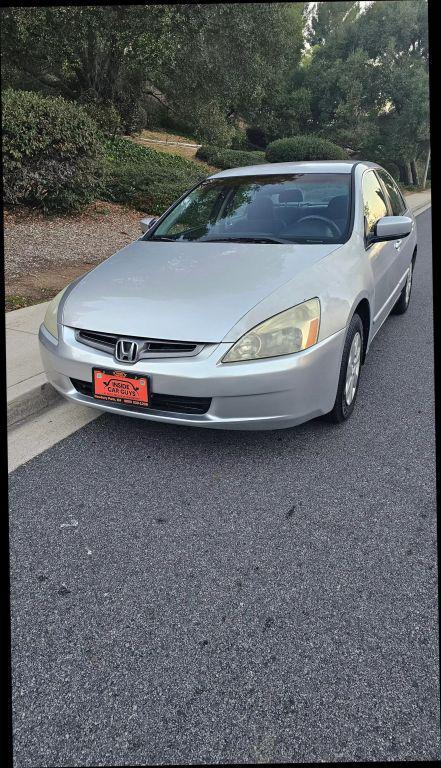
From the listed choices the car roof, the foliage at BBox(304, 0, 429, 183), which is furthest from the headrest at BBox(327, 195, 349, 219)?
Answer: the foliage at BBox(304, 0, 429, 183)

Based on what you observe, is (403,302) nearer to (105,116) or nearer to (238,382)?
(238,382)

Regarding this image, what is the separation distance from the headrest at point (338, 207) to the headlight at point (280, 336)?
3.99 ft

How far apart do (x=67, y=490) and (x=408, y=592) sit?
5.33 ft

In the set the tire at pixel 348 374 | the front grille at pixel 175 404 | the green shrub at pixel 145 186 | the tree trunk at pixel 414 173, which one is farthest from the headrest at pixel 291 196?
the tree trunk at pixel 414 173

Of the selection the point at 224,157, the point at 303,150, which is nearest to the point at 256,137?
the point at 303,150

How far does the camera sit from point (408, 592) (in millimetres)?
2068

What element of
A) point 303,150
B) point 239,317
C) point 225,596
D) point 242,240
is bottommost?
point 225,596

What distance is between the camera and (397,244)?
15.1 feet

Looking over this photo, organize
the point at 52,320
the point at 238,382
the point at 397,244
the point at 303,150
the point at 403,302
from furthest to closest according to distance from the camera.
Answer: the point at 303,150
the point at 403,302
the point at 397,244
the point at 52,320
the point at 238,382

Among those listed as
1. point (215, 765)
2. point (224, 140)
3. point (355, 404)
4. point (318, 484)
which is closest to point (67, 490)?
point (318, 484)

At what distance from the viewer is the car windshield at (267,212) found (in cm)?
372

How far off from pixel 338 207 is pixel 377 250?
0.43 m

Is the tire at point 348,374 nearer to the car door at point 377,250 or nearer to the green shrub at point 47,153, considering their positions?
the car door at point 377,250

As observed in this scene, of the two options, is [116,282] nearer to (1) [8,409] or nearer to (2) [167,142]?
(1) [8,409]
